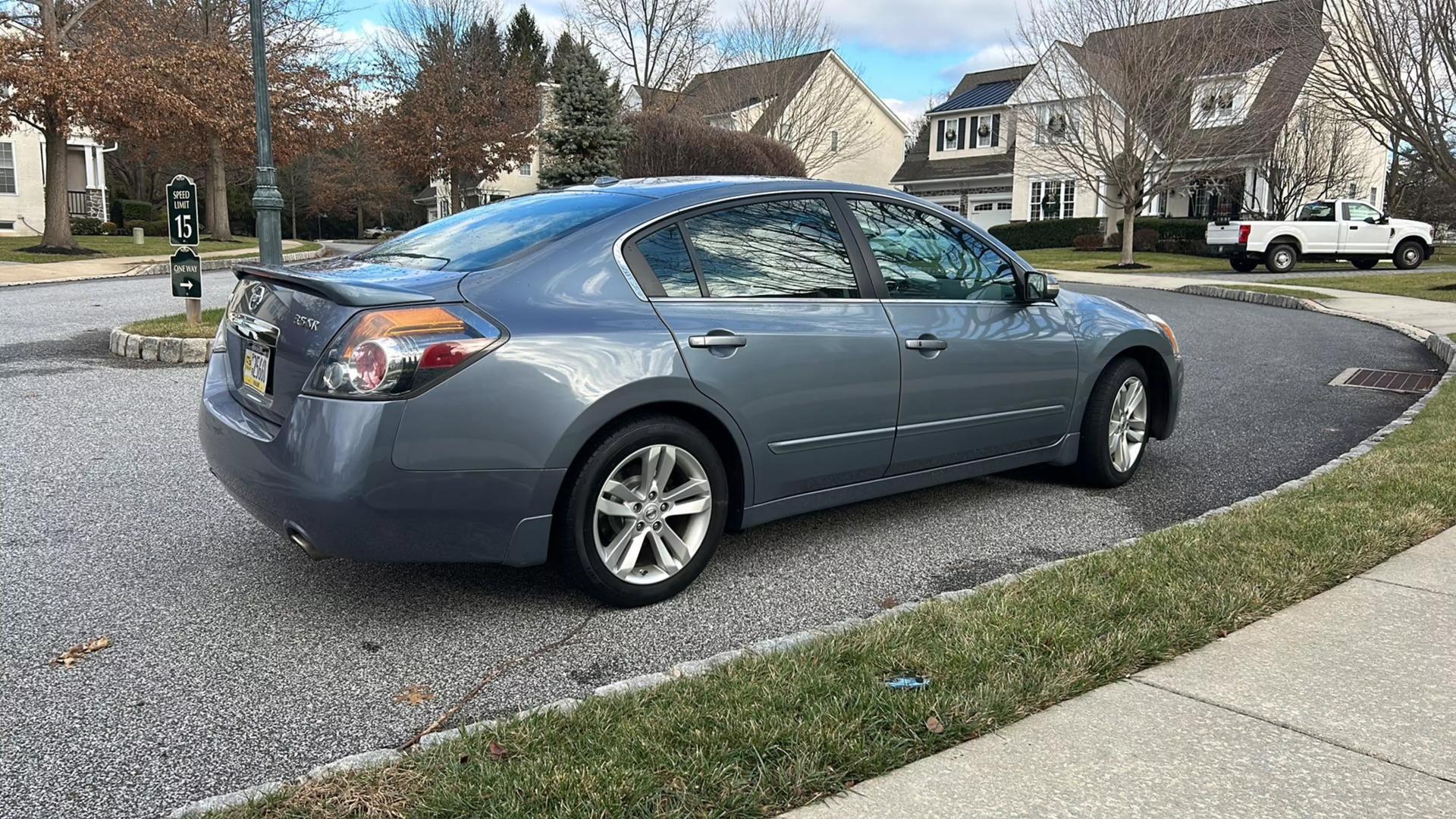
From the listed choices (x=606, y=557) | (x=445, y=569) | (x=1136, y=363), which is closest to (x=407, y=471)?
(x=606, y=557)

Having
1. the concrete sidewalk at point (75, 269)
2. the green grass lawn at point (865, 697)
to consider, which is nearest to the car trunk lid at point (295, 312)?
the green grass lawn at point (865, 697)

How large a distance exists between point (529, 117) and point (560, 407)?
161 feet

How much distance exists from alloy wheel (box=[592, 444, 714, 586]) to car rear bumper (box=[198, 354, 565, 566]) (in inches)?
10.3

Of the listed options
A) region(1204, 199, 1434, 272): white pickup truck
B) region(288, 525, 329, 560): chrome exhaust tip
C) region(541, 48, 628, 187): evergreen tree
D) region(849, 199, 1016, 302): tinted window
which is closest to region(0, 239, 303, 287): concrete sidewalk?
region(541, 48, 628, 187): evergreen tree

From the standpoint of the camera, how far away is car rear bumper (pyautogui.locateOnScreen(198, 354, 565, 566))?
128 inches

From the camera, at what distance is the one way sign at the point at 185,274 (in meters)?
10.3

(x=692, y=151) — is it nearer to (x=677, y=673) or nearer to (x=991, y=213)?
(x=991, y=213)

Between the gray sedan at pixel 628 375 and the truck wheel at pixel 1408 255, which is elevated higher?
the truck wheel at pixel 1408 255

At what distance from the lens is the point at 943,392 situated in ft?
Result: 15.1

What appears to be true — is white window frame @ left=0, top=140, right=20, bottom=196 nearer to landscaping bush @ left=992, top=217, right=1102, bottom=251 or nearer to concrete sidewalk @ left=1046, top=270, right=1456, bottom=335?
landscaping bush @ left=992, top=217, right=1102, bottom=251

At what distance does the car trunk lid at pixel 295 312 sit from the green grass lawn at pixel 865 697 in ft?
4.78

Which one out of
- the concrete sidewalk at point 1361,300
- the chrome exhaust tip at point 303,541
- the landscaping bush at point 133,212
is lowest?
the chrome exhaust tip at point 303,541

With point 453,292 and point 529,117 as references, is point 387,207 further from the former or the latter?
point 453,292

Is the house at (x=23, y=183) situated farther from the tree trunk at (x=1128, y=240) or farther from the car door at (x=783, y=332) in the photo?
the car door at (x=783, y=332)
